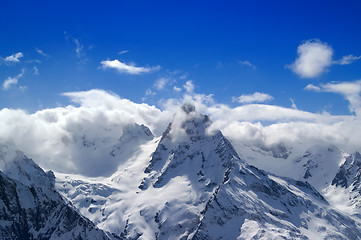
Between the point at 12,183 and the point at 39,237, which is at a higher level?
the point at 12,183

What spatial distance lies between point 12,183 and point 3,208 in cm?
1149

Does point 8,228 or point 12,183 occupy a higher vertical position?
point 12,183

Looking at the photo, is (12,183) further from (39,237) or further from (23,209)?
(39,237)

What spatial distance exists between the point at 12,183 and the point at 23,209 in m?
12.1

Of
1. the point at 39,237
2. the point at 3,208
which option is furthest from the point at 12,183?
the point at 39,237

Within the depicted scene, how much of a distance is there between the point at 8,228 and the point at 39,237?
1535cm

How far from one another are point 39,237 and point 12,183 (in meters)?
26.0

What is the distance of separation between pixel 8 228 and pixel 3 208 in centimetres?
852

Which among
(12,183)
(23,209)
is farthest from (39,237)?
(12,183)

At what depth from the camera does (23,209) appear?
19750 cm

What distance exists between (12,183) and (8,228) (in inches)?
757

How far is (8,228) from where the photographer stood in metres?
189

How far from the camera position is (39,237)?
653 feet

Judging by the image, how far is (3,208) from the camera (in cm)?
19088
